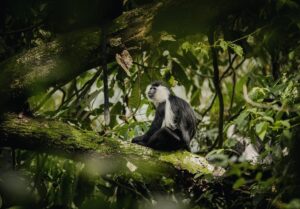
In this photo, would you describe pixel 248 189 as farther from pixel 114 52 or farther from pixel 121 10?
pixel 121 10

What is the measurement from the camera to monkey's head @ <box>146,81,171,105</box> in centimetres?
467

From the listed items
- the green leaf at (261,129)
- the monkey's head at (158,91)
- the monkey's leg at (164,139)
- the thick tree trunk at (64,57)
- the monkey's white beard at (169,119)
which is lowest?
the monkey's leg at (164,139)

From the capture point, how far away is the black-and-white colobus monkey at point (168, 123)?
418cm

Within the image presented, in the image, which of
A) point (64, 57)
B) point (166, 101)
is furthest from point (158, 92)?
point (64, 57)

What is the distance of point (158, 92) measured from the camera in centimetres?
472

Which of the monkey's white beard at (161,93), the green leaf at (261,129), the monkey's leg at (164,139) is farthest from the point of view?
the monkey's white beard at (161,93)

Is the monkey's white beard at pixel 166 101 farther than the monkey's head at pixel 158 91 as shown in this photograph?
No

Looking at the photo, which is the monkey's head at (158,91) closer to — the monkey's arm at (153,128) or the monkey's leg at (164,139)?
the monkey's arm at (153,128)

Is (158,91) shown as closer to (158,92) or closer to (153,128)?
(158,92)

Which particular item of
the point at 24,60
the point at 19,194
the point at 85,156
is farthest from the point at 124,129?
the point at 19,194

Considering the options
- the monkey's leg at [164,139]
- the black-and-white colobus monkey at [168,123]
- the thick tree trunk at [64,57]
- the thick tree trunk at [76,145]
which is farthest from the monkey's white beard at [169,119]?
the thick tree trunk at [64,57]

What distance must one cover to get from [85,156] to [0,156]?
96 centimetres

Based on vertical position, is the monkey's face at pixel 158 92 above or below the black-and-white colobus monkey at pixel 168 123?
above

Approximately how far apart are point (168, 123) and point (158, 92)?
43 cm
